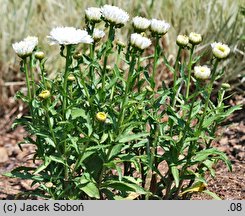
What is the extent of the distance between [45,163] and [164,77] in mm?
1994

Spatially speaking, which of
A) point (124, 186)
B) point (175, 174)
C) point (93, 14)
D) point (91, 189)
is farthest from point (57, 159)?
point (93, 14)

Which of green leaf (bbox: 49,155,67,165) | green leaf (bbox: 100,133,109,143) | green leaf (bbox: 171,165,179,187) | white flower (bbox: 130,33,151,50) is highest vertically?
white flower (bbox: 130,33,151,50)

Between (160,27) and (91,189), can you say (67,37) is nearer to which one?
(160,27)

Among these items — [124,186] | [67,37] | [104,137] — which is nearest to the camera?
[67,37]

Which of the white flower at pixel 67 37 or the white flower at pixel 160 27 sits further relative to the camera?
the white flower at pixel 160 27

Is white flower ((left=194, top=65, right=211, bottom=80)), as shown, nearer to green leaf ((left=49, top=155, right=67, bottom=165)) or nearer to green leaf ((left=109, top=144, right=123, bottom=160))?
green leaf ((left=109, top=144, right=123, bottom=160))

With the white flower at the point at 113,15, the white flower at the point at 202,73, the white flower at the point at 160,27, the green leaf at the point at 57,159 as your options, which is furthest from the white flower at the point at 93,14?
the green leaf at the point at 57,159

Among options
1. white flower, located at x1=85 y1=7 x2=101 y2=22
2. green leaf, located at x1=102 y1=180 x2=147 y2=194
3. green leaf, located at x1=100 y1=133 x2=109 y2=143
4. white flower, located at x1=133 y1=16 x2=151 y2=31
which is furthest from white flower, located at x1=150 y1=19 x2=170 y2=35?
green leaf, located at x1=102 y1=180 x2=147 y2=194

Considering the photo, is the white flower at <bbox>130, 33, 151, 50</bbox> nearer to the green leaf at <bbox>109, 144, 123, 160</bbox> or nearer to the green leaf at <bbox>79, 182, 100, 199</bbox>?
the green leaf at <bbox>109, 144, 123, 160</bbox>

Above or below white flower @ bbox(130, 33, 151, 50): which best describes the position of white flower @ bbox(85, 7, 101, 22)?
above

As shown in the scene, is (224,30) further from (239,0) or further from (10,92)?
(10,92)

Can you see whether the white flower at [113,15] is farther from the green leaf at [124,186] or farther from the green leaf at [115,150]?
the green leaf at [124,186]

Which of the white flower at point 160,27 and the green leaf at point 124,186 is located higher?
the white flower at point 160,27

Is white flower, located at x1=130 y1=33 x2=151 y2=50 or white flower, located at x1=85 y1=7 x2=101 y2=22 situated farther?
white flower, located at x1=85 y1=7 x2=101 y2=22
